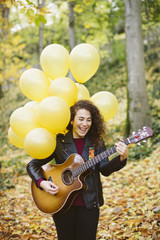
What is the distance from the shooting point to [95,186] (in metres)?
2.26

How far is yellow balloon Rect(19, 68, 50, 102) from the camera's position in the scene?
2.38 meters

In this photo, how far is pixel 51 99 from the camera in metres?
2.13

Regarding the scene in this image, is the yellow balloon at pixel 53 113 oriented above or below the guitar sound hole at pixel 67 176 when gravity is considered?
above

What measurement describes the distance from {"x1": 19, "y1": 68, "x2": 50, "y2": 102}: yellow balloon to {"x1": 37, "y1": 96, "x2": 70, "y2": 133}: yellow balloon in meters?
0.32

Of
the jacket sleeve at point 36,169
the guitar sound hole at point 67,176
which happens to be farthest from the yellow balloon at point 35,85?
the guitar sound hole at point 67,176

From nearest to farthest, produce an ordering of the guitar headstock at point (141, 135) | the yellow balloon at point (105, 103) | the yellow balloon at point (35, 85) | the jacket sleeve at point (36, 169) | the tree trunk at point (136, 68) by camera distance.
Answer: the guitar headstock at point (141, 135)
the jacket sleeve at point (36, 169)
the yellow balloon at point (35, 85)
the yellow balloon at point (105, 103)
the tree trunk at point (136, 68)

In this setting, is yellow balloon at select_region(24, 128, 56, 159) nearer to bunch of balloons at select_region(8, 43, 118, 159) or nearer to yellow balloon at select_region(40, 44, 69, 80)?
bunch of balloons at select_region(8, 43, 118, 159)

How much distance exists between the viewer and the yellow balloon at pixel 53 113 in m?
2.08

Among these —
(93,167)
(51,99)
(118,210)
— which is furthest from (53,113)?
(118,210)

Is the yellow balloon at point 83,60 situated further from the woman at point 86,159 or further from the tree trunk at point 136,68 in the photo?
the tree trunk at point 136,68

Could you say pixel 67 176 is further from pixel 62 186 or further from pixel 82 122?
pixel 82 122

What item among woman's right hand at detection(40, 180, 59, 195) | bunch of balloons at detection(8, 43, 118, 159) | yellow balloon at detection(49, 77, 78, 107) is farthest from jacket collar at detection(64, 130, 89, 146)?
woman's right hand at detection(40, 180, 59, 195)

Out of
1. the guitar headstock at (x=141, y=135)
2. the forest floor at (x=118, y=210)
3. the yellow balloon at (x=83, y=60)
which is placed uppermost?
the yellow balloon at (x=83, y=60)

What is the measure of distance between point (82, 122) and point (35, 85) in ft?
2.08
